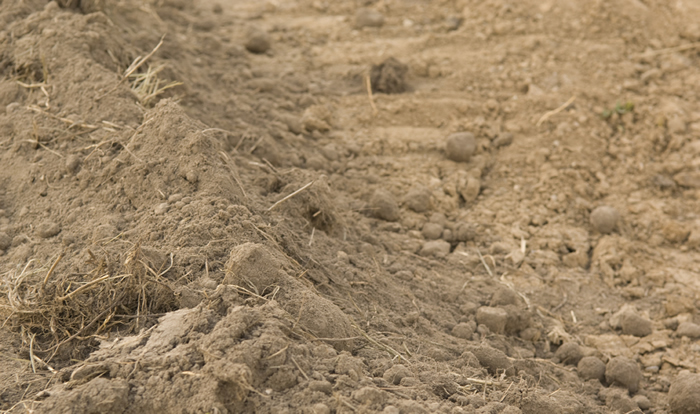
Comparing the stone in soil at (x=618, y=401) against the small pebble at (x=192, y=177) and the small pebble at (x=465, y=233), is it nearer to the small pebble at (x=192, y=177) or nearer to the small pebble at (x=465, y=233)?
the small pebble at (x=465, y=233)

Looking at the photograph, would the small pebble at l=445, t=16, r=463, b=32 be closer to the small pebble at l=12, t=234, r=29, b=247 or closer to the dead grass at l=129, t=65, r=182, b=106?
the dead grass at l=129, t=65, r=182, b=106

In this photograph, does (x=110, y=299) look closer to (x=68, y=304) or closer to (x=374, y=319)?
(x=68, y=304)

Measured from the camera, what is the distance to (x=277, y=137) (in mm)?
3482

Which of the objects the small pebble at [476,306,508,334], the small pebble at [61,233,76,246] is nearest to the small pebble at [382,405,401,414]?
the small pebble at [476,306,508,334]

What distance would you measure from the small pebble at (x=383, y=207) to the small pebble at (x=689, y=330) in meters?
1.45

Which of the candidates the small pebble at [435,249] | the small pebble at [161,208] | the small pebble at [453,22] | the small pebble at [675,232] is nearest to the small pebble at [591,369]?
the small pebble at [435,249]

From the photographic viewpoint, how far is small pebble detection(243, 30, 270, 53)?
430 cm

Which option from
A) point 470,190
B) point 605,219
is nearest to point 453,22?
point 470,190

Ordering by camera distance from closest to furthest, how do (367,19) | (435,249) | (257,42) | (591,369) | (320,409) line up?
(320,409), (591,369), (435,249), (257,42), (367,19)

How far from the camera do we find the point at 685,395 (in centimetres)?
239

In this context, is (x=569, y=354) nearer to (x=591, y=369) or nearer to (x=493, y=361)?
(x=591, y=369)

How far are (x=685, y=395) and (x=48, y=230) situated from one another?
2613mm

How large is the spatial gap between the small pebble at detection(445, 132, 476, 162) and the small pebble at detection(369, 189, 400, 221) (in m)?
0.58

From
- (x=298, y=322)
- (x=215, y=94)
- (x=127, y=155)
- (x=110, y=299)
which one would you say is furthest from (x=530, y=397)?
(x=215, y=94)
